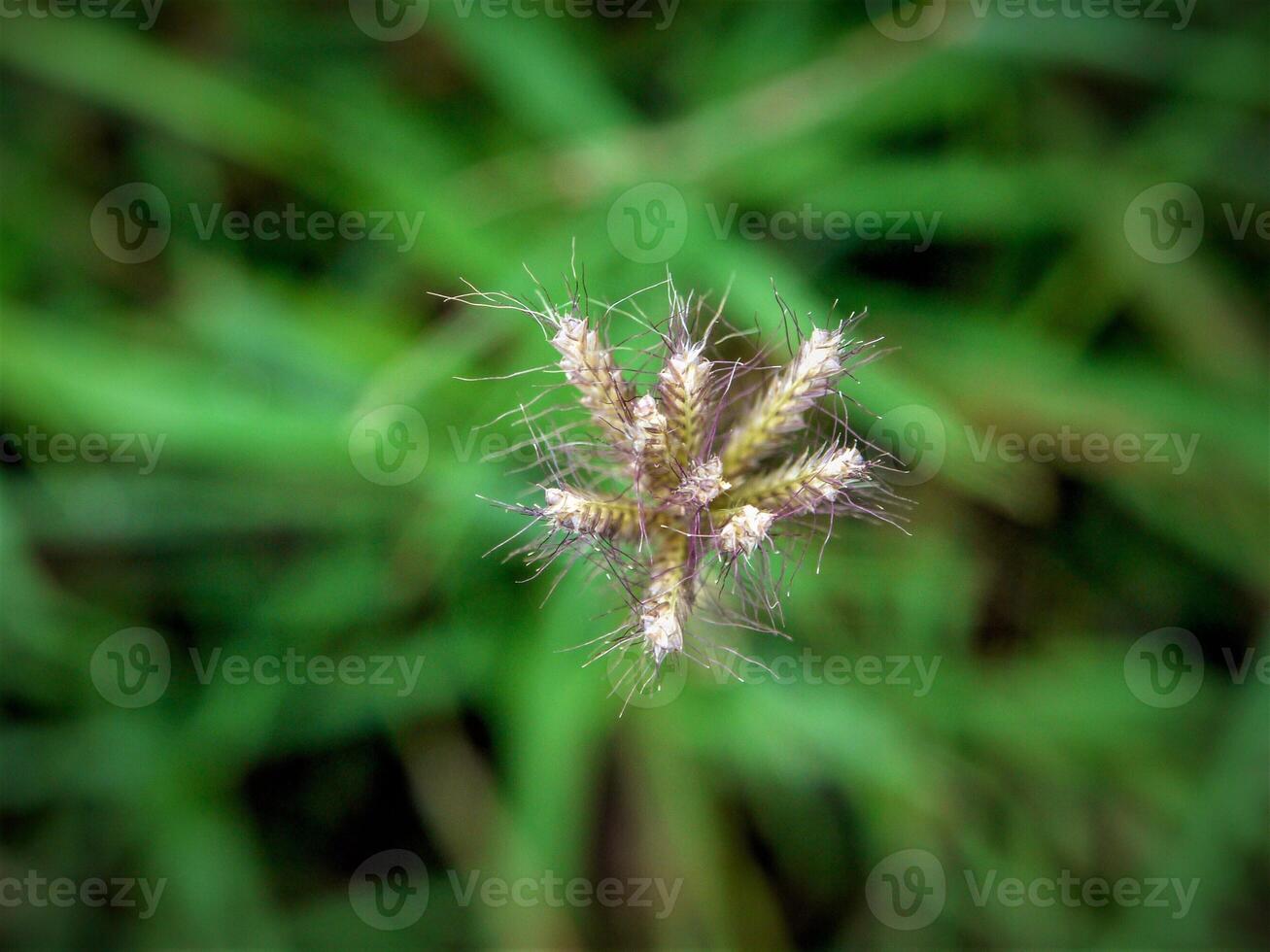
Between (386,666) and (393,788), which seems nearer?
(386,666)

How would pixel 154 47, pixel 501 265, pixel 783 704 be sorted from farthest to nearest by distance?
pixel 154 47 → pixel 783 704 → pixel 501 265

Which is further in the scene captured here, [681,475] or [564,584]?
[564,584]

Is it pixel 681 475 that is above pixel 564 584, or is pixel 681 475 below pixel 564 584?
above

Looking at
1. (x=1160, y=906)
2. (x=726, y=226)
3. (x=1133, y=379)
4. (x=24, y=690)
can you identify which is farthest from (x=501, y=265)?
(x=1160, y=906)

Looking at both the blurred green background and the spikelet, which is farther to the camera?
the blurred green background

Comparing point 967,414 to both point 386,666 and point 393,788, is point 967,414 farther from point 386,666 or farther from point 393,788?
point 393,788

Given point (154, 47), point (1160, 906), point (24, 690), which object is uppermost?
point (154, 47)

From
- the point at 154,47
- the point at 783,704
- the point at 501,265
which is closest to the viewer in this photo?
the point at 501,265

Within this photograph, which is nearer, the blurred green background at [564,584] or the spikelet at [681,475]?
the spikelet at [681,475]
